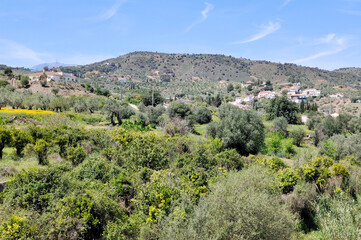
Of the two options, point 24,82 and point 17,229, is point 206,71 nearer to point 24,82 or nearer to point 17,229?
point 24,82

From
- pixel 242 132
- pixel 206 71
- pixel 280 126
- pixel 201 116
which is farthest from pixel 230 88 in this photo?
pixel 242 132

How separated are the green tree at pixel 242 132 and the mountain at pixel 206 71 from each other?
102007 millimetres

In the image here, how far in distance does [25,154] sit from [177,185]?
973 centimetres

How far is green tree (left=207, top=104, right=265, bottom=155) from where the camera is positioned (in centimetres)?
2356

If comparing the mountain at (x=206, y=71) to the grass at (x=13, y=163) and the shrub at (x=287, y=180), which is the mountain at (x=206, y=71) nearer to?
the grass at (x=13, y=163)

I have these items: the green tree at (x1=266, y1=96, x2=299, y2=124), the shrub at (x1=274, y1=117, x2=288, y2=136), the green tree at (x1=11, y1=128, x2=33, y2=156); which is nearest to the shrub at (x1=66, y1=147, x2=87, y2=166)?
the green tree at (x1=11, y1=128, x2=33, y2=156)

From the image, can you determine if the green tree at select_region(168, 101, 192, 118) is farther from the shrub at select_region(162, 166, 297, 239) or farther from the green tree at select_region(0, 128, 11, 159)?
the shrub at select_region(162, 166, 297, 239)

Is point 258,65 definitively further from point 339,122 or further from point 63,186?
point 63,186

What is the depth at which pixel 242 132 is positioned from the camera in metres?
24.0

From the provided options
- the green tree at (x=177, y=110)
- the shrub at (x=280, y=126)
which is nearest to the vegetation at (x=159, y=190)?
the shrub at (x=280, y=126)

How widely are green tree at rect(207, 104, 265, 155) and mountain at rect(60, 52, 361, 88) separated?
10201 centimetres

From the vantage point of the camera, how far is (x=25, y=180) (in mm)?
8656

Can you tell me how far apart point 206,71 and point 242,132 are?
405 feet

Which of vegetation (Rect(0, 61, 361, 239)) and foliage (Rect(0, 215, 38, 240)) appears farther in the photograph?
vegetation (Rect(0, 61, 361, 239))
